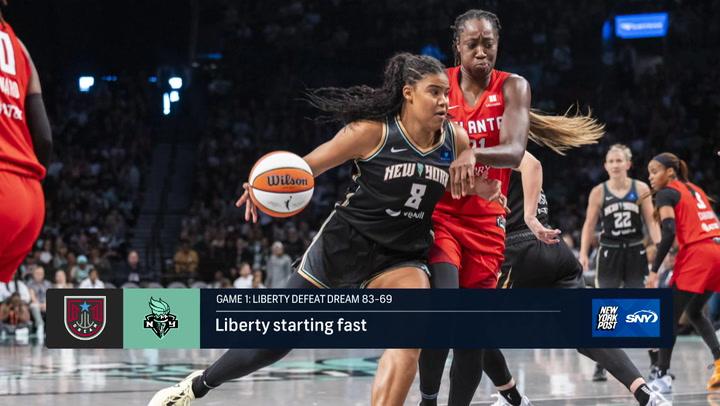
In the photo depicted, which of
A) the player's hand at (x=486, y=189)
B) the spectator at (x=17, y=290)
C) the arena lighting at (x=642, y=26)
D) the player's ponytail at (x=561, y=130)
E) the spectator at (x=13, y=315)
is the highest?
the arena lighting at (x=642, y=26)

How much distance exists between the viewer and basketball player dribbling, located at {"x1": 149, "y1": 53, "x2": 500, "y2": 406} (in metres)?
4.94

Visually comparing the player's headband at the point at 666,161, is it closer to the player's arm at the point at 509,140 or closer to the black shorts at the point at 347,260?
the player's arm at the point at 509,140

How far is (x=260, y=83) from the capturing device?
2381cm

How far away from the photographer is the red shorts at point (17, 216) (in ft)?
10.8

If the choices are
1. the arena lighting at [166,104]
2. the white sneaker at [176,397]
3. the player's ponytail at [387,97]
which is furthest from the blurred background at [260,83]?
the player's ponytail at [387,97]

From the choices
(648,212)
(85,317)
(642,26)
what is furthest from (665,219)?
(642,26)

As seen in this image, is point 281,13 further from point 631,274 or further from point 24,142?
point 24,142

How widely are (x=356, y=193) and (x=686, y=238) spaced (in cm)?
428

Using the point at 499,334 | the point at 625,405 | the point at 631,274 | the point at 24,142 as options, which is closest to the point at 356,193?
the point at 499,334

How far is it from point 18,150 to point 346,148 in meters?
1.85

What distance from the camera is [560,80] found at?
75.2 feet

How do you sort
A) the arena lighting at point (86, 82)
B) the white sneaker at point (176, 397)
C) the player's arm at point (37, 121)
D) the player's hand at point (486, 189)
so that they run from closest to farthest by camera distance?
the player's arm at point (37, 121), the player's hand at point (486, 189), the white sneaker at point (176, 397), the arena lighting at point (86, 82)

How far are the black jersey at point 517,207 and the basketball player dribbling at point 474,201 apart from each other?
79 centimetres

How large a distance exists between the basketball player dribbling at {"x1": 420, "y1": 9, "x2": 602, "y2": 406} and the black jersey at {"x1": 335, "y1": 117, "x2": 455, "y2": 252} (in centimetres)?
29
